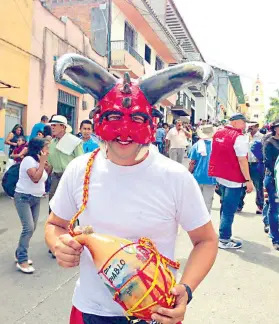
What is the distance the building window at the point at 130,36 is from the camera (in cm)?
1861

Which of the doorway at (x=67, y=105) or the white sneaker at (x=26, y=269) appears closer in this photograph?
the white sneaker at (x=26, y=269)

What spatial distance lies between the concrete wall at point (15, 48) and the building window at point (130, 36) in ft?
22.9

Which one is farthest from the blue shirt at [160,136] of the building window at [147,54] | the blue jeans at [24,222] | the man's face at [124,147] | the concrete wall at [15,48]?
the man's face at [124,147]

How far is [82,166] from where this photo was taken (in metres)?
1.78

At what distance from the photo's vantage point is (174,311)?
1.41 metres

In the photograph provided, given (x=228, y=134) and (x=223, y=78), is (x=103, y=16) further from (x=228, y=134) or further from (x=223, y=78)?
(x=223, y=78)

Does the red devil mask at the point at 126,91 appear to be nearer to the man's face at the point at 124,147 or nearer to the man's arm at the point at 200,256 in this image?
the man's face at the point at 124,147

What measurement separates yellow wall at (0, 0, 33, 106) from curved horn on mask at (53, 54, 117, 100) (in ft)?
32.5

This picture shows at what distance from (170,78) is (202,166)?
4.37 m

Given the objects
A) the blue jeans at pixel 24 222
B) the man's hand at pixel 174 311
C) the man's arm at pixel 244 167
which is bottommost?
the blue jeans at pixel 24 222

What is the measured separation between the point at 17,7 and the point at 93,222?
37.6 feet

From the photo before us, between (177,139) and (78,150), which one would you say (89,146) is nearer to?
(78,150)

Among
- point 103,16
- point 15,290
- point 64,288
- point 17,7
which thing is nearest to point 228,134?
point 64,288

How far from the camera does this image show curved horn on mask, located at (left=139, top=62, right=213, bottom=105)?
5.75 ft
